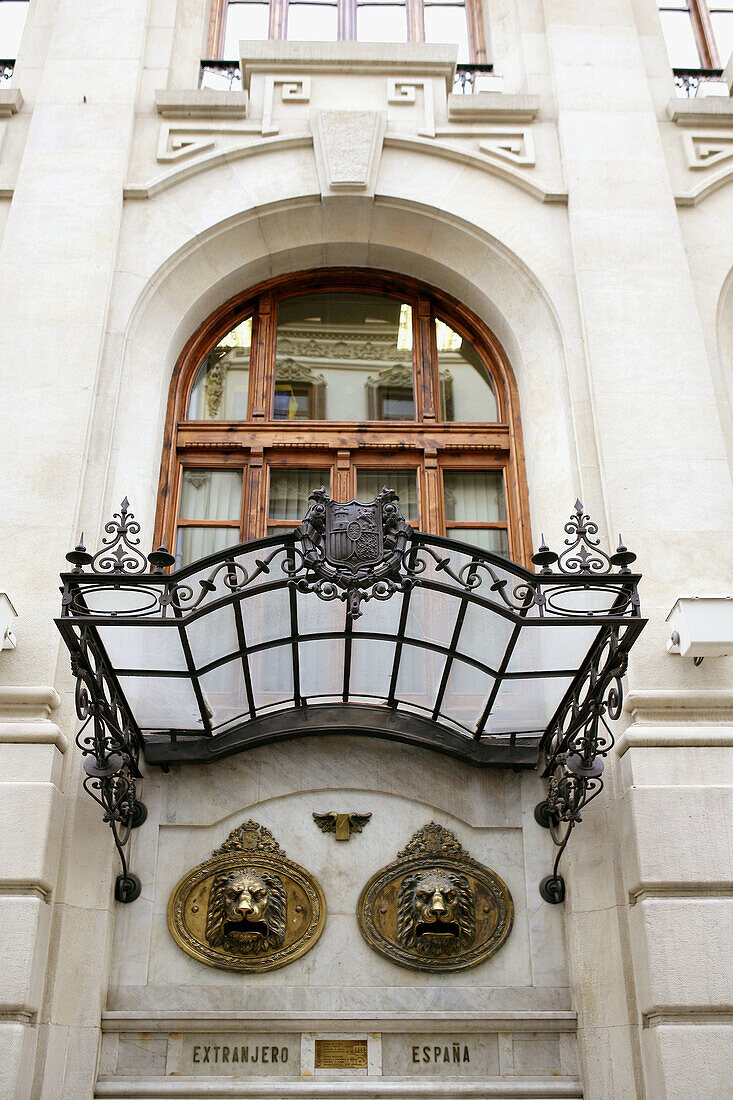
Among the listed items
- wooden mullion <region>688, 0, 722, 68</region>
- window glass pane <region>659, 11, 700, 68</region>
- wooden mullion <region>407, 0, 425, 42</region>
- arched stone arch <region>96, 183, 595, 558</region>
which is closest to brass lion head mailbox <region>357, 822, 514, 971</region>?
arched stone arch <region>96, 183, 595, 558</region>

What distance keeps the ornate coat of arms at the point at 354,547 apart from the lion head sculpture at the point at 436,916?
2590mm

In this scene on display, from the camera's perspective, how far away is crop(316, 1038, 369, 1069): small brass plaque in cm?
789

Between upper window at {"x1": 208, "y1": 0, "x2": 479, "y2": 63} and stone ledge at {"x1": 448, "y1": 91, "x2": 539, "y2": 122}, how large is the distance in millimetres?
1733

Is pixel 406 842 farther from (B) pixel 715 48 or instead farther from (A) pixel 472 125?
(B) pixel 715 48

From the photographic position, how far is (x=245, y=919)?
8.20 m

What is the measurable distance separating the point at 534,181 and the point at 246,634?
6.48m

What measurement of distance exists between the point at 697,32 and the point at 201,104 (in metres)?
6.95

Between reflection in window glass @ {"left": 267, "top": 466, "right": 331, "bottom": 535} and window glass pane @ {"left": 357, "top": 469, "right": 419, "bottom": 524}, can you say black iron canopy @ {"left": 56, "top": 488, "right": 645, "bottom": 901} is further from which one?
reflection in window glass @ {"left": 267, "top": 466, "right": 331, "bottom": 535}

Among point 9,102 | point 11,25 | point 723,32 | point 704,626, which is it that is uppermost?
point 723,32

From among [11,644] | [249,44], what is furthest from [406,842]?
[249,44]

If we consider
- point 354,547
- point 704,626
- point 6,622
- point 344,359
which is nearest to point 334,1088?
point 354,547

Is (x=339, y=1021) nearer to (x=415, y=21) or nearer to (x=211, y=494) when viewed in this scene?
(x=211, y=494)

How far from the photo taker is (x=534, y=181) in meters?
11.8

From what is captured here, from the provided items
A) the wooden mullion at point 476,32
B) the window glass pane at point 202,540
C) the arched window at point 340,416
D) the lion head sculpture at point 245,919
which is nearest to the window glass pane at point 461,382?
the arched window at point 340,416
